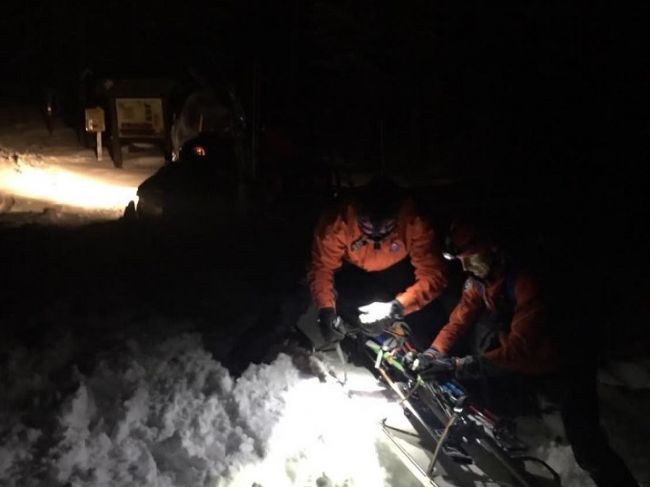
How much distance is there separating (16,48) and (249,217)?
18.0m

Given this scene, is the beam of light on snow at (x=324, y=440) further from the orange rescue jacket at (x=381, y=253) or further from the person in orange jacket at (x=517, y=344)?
the orange rescue jacket at (x=381, y=253)

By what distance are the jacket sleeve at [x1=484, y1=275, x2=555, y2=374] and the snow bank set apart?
1.22 metres

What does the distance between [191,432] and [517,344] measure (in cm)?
248

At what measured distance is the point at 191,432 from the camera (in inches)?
169

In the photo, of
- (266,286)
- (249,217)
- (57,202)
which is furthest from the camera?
(57,202)

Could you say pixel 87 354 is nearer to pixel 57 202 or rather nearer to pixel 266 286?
pixel 266 286

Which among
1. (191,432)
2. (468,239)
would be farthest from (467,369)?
(191,432)

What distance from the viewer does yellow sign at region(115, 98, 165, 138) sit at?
1738 centimetres

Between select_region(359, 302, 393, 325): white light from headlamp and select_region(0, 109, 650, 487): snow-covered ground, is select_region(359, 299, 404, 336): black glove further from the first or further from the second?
select_region(0, 109, 650, 487): snow-covered ground

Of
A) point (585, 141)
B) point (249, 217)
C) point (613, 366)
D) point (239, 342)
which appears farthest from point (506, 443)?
point (585, 141)

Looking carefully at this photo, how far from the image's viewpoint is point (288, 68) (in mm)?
11727

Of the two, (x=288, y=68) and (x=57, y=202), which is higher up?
(x=288, y=68)

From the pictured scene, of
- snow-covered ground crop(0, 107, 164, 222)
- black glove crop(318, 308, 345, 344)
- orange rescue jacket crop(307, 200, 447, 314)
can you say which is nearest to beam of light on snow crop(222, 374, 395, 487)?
black glove crop(318, 308, 345, 344)

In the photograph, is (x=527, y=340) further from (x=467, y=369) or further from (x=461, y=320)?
(x=461, y=320)
